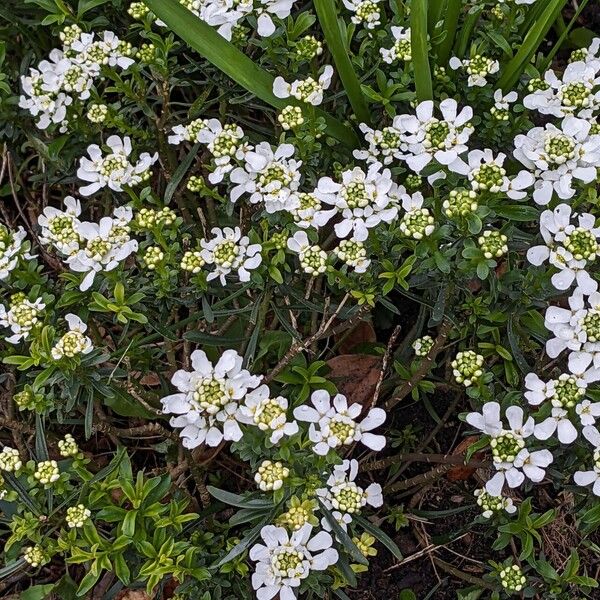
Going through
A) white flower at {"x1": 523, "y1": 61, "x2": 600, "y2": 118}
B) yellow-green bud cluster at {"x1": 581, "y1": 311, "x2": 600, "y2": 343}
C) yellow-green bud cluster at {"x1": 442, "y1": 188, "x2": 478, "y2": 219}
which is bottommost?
yellow-green bud cluster at {"x1": 581, "y1": 311, "x2": 600, "y2": 343}

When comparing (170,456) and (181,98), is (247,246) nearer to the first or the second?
(170,456)

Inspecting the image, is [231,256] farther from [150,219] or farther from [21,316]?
[21,316]

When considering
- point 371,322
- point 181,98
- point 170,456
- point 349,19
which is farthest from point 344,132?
point 170,456

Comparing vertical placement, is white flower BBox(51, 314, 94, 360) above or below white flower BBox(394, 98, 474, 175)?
below

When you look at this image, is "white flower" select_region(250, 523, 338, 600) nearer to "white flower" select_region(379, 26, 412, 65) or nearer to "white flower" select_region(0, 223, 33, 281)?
"white flower" select_region(0, 223, 33, 281)

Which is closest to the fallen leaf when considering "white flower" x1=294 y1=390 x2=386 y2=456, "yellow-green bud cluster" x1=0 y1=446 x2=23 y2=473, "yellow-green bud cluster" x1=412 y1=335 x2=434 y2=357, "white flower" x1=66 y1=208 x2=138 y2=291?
"yellow-green bud cluster" x1=412 y1=335 x2=434 y2=357

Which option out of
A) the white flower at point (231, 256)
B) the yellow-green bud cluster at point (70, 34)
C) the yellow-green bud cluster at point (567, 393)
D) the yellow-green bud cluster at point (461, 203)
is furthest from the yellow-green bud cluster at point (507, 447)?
the yellow-green bud cluster at point (70, 34)

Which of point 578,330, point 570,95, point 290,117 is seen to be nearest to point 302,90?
point 290,117
